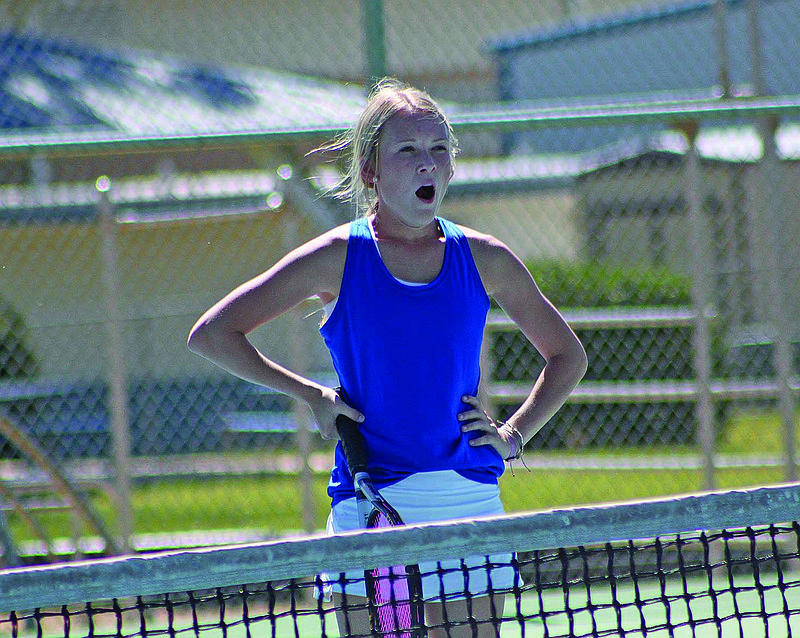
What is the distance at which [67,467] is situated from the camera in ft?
23.2

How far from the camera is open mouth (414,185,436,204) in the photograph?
234cm

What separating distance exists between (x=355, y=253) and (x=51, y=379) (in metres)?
5.18

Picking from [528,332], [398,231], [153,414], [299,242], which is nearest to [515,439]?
[528,332]

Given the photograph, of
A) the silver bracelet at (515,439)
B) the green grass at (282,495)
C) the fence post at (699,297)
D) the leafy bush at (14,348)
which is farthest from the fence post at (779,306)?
the leafy bush at (14,348)

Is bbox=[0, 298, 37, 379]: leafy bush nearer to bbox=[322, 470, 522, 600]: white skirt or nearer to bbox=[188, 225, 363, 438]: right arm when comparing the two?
bbox=[188, 225, 363, 438]: right arm

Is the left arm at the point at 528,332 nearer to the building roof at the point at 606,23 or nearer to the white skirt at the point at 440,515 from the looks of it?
the white skirt at the point at 440,515

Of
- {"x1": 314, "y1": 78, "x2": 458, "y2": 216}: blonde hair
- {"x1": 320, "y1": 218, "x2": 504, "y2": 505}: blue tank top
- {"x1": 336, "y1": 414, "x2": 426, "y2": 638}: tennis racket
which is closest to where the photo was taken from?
{"x1": 336, "y1": 414, "x2": 426, "y2": 638}: tennis racket

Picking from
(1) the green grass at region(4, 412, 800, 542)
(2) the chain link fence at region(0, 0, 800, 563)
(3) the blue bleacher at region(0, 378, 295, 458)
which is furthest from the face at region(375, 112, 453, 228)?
(1) the green grass at region(4, 412, 800, 542)

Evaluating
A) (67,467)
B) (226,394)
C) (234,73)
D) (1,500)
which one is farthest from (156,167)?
(1,500)

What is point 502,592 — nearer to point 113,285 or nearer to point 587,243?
point 113,285

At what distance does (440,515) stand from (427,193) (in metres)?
0.69

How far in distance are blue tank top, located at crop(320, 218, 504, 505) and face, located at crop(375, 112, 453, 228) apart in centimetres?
11

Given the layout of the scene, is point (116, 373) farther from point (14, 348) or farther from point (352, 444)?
point (352, 444)

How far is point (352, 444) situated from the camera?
2.24 meters
